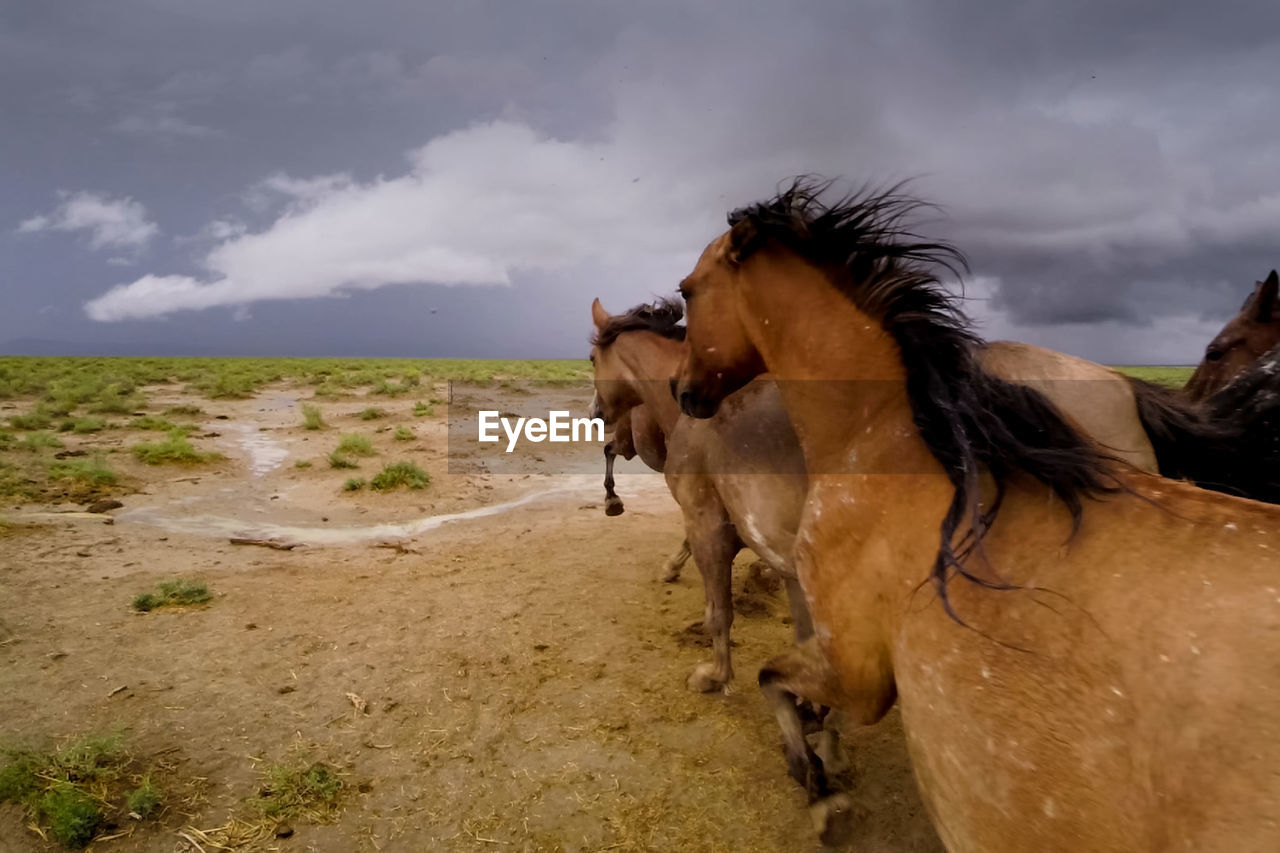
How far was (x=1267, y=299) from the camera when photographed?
15.0 feet

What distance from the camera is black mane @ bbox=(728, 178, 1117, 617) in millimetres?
1987

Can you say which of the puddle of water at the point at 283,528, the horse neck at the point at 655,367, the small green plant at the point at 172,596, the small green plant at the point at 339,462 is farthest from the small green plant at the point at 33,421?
the horse neck at the point at 655,367

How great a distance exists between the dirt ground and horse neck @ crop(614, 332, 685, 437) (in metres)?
1.91

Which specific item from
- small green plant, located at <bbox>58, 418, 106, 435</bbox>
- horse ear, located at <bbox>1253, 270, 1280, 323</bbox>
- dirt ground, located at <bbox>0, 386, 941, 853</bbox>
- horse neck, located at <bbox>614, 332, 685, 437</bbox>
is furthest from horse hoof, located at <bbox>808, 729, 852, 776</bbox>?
small green plant, located at <bbox>58, 418, 106, 435</bbox>

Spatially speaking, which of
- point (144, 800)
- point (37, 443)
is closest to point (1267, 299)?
point (144, 800)

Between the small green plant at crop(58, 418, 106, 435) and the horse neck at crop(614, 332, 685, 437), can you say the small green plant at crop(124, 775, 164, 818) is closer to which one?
the horse neck at crop(614, 332, 685, 437)

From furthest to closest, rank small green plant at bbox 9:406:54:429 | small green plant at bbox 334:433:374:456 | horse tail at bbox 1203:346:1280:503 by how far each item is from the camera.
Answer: small green plant at bbox 9:406:54:429
small green plant at bbox 334:433:374:456
horse tail at bbox 1203:346:1280:503

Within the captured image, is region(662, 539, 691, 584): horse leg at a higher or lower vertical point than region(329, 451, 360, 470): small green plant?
lower

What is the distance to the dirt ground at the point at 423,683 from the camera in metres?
3.37

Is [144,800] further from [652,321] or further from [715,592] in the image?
[652,321]

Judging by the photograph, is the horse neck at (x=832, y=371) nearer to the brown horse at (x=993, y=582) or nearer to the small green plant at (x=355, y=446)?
the brown horse at (x=993, y=582)

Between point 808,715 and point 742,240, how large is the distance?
7.51 feet

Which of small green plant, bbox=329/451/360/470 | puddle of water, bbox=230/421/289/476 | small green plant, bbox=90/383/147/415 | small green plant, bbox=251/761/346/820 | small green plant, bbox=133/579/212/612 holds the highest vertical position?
small green plant, bbox=90/383/147/415

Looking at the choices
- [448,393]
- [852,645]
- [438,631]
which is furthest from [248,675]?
[448,393]
